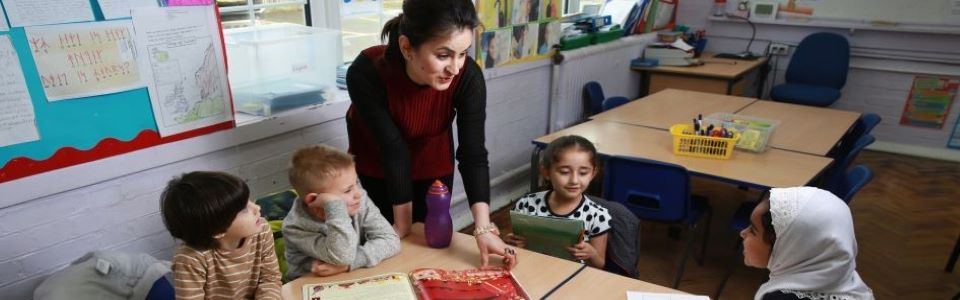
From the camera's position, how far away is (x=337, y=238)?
4.62 ft

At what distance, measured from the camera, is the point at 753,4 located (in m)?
4.93

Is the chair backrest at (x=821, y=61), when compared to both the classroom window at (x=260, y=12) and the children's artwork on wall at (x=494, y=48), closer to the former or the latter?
the children's artwork on wall at (x=494, y=48)

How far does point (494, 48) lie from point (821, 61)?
289 centimetres

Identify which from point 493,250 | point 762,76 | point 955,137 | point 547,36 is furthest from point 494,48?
point 955,137

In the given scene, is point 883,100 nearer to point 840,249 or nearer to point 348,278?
point 840,249

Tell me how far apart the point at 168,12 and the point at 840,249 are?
191 centimetres

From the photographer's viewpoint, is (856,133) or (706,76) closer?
(856,133)

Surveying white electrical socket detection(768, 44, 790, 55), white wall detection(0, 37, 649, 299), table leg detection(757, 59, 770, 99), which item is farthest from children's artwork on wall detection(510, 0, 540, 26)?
white electrical socket detection(768, 44, 790, 55)

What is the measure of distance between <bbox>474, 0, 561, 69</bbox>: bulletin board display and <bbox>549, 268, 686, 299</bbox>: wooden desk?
71.7 inches

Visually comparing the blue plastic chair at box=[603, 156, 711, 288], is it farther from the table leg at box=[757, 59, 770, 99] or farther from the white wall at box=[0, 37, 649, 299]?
the table leg at box=[757, 59, 770, 99]

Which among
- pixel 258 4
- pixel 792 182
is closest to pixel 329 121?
pixel 258 4

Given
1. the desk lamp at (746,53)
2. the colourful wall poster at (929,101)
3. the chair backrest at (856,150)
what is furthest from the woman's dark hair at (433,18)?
the colourful wall poster at (929,101)

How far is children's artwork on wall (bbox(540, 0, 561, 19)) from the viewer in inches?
137

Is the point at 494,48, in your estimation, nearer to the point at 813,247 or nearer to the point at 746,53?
the point at 813,247
